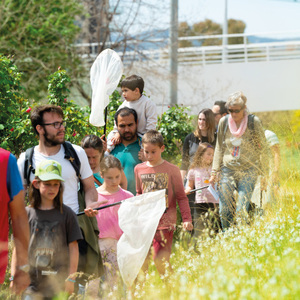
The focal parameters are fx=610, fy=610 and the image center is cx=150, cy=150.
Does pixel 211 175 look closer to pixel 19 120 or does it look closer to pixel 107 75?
pixel 107 75

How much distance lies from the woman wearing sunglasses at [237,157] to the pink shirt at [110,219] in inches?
47.6

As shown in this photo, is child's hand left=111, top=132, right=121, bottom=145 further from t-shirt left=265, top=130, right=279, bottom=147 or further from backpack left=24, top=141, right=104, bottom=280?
t-shirt left=265, top=130, right=279, bottom=147

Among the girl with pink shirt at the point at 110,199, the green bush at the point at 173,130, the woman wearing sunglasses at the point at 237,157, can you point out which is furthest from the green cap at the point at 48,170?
the green bush at the point at 173,130

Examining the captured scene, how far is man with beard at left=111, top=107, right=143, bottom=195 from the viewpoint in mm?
6109

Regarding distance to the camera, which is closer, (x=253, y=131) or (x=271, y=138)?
(x=253, y=131)

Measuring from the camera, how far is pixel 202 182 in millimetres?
6863

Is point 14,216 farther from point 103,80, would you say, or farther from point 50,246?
point 103,80

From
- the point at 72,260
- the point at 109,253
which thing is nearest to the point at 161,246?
the point at 109,253

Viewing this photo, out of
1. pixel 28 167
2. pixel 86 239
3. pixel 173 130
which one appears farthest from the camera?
pixel 173 130

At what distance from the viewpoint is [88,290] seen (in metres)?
5.07

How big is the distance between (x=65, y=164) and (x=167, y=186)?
1225mm

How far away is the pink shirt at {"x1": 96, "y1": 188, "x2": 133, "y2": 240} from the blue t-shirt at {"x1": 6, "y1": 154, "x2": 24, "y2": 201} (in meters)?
1.94

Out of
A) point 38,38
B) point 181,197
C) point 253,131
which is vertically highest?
point 38,38

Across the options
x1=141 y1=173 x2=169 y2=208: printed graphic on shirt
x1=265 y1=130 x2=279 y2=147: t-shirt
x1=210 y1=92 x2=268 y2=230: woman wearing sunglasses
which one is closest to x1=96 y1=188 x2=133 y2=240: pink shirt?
x1=141 y1=173 x2=169 y2=208: printed graphic on shirt
